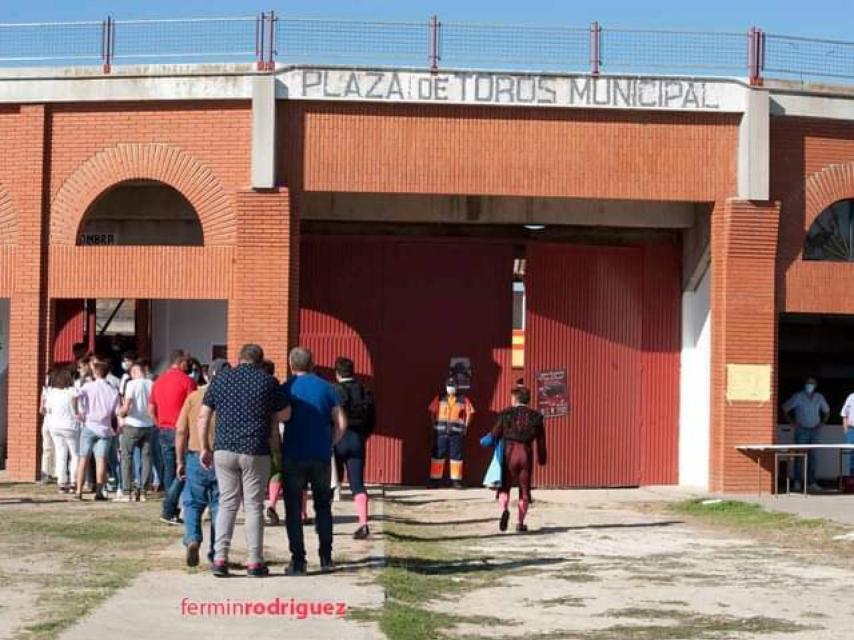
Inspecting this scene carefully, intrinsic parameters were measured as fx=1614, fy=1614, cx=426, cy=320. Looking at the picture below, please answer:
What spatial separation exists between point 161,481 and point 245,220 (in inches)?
155

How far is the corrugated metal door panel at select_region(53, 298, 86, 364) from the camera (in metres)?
25.0

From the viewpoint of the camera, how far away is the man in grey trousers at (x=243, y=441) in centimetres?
1268

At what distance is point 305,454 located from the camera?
43.7 ft

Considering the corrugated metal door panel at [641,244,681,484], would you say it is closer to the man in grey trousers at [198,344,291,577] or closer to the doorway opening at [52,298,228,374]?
the doorway opening at [52,298,228,374]

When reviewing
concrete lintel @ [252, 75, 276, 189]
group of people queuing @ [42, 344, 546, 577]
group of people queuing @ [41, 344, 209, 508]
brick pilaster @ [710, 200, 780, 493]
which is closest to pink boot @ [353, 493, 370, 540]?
group of people queuing @ [42, 344, 546, 577]

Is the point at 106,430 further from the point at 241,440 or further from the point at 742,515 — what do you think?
the point at 742,515

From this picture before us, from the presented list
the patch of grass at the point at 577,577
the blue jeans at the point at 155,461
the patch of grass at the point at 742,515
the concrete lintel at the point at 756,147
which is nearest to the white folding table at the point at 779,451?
the patch of grass at the point at 742,515

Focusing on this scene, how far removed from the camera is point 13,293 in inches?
923

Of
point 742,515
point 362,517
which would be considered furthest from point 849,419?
point 362,517

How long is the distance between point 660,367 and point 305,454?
13226 mm

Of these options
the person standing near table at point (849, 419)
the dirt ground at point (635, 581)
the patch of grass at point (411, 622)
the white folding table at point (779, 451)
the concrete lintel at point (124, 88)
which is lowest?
the dirt ground at point (635, 581)

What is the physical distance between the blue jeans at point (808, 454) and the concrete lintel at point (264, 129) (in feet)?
30.2

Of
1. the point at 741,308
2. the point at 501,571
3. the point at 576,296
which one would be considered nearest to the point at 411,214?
the point at 576,296

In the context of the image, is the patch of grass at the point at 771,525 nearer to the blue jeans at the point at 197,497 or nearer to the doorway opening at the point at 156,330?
the blue jeans at the point at 197,497
